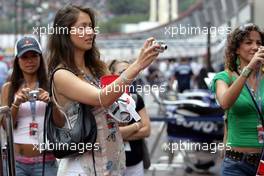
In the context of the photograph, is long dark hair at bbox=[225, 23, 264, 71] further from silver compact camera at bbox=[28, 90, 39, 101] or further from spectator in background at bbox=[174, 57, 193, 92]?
spectator in background at bbox=[174, 57, 193, 92]

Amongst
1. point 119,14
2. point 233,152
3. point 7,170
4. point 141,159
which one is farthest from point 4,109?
point 119,14

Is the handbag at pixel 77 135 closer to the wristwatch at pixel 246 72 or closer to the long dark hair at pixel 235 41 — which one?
the wristwatch at pixel 246 72

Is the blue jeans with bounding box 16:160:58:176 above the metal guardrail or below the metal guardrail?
below

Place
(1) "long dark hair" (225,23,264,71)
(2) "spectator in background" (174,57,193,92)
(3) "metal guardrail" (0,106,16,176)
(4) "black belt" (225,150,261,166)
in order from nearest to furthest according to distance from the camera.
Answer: (3) "metal guardrail" (0,106,16,176), (4) "black belt" (225,150,261,166), (1) "long dark hair" (225,23,264,71), (2) "spectator in background" (174,57,193,92)

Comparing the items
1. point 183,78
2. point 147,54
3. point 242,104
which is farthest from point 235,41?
point 183,78

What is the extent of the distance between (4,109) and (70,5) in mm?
762

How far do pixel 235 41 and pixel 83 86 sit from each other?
1.45 m

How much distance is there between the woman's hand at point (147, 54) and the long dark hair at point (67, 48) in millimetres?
574

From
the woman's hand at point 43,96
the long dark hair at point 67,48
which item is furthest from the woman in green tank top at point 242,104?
the woman's hand at point 43,96

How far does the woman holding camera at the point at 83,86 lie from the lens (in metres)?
4.08

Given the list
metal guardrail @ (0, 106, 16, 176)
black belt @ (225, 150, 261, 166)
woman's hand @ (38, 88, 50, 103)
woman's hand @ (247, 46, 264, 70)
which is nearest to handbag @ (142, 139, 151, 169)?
woman's hand @ (38, 88, 50, 103)

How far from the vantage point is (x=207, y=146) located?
979 centimetres

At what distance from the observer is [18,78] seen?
5.82 metres

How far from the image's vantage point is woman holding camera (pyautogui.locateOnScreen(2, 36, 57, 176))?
5434 millimetres
